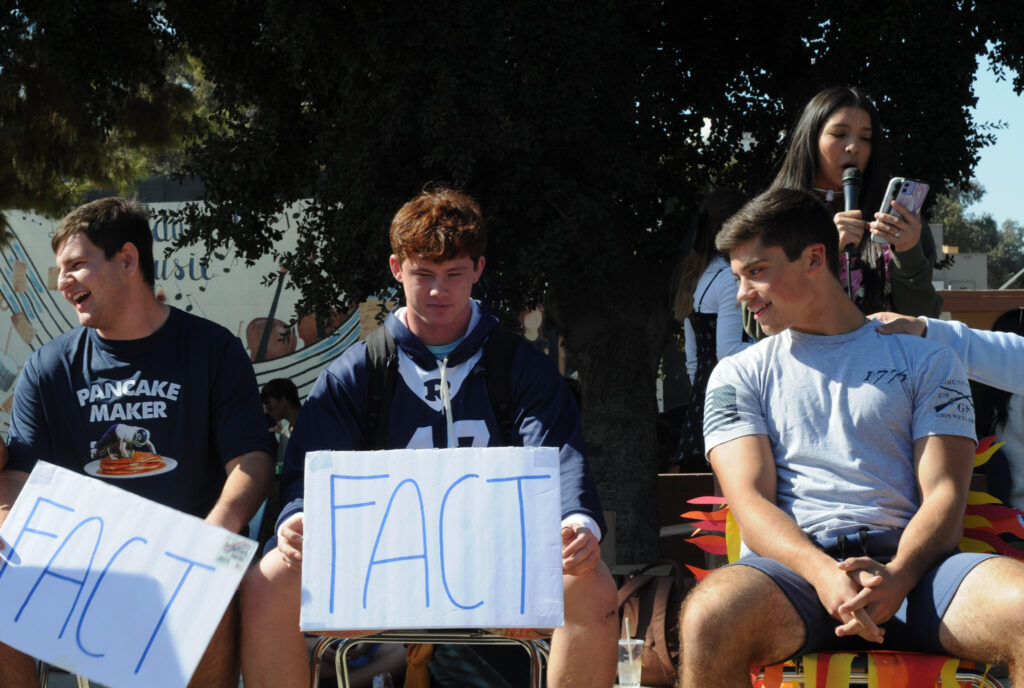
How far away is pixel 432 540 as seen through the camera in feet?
7.84

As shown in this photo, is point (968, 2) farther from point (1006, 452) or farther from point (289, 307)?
point (289, 307)

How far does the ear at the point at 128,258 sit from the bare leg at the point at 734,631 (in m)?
1.85

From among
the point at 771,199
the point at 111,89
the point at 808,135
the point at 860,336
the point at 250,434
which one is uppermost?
the point at 111,89

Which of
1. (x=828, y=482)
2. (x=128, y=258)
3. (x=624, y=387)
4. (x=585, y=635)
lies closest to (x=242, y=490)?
(x=128, y=258)

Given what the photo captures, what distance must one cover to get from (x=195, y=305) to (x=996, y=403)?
12.9m

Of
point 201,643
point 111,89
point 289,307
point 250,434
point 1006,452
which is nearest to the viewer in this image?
point 201,643

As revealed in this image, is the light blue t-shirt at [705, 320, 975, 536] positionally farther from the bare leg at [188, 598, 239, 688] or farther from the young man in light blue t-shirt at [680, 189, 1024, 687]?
the bare leg at [188, 598, 239, 688]

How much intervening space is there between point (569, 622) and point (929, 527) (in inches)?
34.9

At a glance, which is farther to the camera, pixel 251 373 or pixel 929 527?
pixel 251 373

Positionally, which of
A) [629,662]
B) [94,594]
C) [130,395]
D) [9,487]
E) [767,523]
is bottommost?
[629,662]

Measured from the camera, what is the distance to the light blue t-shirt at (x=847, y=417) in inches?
105

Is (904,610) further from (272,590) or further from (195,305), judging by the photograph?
(195,305)

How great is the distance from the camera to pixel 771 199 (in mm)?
2850

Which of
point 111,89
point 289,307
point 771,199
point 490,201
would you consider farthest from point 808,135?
point 289,307
